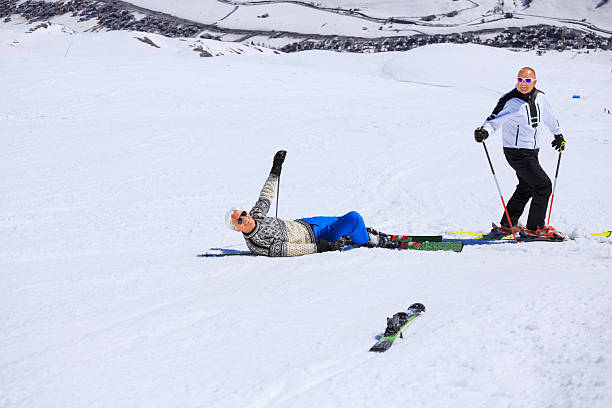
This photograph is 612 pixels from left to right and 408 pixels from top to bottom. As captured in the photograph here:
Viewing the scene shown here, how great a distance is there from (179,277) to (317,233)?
1.51m

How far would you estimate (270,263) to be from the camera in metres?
5.01

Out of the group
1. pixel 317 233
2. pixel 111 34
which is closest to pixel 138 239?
pixel 317 233

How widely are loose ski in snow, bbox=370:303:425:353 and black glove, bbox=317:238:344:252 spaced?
2103 mm

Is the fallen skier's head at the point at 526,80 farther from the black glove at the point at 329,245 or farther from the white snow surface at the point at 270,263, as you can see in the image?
the black glove at the point at 329,245

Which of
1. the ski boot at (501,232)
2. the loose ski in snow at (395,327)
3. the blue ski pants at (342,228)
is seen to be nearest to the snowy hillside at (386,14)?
the ski boot at (501,232)

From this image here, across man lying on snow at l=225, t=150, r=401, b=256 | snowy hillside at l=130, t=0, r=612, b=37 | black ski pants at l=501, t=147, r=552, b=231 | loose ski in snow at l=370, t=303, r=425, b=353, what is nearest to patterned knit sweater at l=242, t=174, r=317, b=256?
man lying on snow at l=225, t=150, r=401, b=256

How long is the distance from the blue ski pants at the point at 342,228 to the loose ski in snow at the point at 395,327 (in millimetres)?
2058

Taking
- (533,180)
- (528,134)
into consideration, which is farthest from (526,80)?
(533,180)

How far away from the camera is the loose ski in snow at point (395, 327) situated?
2.82 metres

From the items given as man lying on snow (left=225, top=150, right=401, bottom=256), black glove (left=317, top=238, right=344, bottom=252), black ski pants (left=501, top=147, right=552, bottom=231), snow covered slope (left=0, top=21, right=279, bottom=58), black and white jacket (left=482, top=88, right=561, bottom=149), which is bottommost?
black glove (left=317, top=238, right=344, bottom=252)

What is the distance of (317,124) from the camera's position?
1231cm

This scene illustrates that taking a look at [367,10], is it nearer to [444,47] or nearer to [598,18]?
[598,18]

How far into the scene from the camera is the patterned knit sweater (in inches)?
202

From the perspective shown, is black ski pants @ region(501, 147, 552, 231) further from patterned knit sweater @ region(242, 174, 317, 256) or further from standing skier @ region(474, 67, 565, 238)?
patterned knit sweater @ region(242, 174, 317, 256)
